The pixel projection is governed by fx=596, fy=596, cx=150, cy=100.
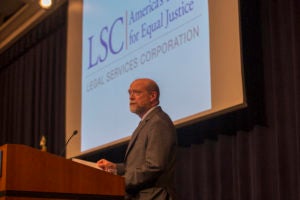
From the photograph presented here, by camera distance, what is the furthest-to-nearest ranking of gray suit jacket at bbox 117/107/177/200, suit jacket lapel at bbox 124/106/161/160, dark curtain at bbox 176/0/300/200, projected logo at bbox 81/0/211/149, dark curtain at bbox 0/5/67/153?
dark curtain at bbox 0/5/67/153
projected logo at bbox 81/0/211/149
dark curtain at bbox 176/0/300/200
suit jacket lapel at bbox 124/106/161/160
gray suit jacket at bbox 117/107/177/200

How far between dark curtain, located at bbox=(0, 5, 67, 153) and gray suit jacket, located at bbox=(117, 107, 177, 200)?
2.87 m

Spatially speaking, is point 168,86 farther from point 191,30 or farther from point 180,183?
point 180,183

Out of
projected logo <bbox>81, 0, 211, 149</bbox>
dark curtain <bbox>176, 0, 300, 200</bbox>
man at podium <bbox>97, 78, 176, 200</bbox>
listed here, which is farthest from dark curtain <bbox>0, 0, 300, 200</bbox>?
man at podium <bbox>97, 78, 176, 200</bbox>

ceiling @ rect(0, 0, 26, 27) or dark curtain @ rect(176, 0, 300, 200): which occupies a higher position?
ceiling @ rect(0, 0, 26, 27)

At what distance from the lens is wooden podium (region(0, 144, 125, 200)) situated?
82.4 inches

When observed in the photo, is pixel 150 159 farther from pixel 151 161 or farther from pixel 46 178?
pixel 46 178

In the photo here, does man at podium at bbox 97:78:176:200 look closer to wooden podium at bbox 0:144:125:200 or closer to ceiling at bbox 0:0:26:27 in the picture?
wooden podium at bbox 0:144:125:200

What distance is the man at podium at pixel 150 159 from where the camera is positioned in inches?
98.2

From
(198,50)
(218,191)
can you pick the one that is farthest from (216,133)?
(198,50)

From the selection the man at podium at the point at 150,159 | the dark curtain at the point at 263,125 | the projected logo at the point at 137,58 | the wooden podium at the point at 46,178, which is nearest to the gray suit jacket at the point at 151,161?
the man at podium at the point at 150,159

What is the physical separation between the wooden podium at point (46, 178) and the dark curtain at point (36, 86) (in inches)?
128

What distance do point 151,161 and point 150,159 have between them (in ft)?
0.05

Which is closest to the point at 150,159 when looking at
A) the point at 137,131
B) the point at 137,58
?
the point at 137,131

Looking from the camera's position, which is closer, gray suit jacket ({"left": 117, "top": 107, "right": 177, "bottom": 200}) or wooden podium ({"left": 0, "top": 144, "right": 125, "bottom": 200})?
wooden podium ({"left": 0, "top": 144, "right": 125, "bottom": 200})
